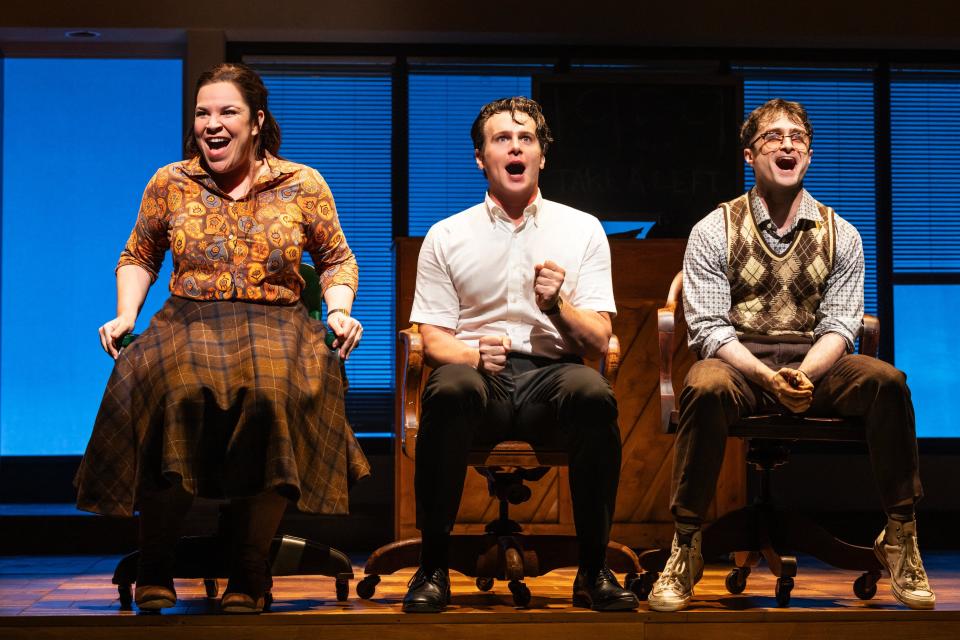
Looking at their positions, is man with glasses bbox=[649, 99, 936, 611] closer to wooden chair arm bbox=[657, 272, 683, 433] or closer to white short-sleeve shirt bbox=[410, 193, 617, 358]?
wooden chair arm bbox=[657, 272, 683, 433]

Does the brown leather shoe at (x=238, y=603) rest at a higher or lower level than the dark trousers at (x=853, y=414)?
lower

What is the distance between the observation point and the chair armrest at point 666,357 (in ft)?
11.9

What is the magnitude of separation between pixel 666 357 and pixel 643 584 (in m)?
0.73

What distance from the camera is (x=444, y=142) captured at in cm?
606

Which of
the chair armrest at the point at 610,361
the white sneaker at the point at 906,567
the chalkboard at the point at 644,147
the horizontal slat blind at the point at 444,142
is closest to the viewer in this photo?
the white sneaker at the point at 906,567

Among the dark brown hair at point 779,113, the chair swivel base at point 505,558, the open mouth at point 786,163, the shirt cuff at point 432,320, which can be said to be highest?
the dark brown hair at point 779,113

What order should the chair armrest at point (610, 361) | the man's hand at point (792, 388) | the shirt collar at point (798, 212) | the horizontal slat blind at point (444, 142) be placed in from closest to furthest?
the man's hand at point (792, 388) → the chair armrest at point (610, 361) → the shirt collar at point (798, 212) → the horizontal slat blind at point (444, 142)

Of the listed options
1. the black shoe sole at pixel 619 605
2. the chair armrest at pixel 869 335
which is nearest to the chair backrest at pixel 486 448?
the black shoe sole at pixel 619 605

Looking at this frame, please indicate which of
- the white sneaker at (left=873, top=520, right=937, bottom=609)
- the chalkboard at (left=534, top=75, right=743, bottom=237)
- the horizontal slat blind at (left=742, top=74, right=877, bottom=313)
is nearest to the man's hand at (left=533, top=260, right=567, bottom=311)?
the white sneaker at (left=873, top=520, right=937, bottom=609)

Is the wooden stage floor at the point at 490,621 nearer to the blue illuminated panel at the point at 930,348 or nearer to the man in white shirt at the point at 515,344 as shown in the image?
the man in white shirt at the point at 515,344

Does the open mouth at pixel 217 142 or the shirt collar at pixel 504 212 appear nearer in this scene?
the open mouth at pixel 217 142

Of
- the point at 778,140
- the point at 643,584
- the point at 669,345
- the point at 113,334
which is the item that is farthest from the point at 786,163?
the point at 113,334

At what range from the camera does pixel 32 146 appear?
6125mm

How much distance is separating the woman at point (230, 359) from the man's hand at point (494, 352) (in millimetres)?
346
